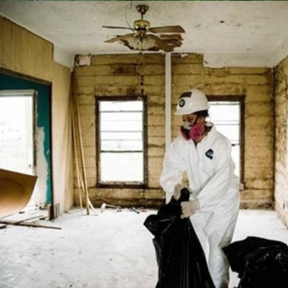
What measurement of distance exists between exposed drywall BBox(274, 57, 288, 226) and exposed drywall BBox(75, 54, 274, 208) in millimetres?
248

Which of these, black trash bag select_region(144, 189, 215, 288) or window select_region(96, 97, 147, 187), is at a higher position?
window select_region(96, 97, 147, 187)

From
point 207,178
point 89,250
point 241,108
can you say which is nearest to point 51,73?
point 89,250

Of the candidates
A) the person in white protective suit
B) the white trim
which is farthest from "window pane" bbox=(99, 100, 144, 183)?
the person in white protective suit

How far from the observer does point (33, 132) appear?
573cm

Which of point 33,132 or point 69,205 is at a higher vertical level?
point 33,132

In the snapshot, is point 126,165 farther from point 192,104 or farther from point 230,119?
point 192,104

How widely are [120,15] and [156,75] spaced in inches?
84.9

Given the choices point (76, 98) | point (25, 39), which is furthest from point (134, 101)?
point (25, 39)

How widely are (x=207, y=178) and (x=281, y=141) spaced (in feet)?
9.80

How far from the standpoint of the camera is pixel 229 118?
19.8 feet

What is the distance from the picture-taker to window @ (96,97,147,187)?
20.1 ft

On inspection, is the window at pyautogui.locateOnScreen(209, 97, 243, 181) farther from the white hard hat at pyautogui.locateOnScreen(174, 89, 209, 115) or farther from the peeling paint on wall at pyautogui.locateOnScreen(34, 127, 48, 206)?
the white hard hat at pyautogui.locateOnScreen(174, 89, 209, 115)

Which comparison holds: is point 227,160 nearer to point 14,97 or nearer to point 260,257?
point 260,257

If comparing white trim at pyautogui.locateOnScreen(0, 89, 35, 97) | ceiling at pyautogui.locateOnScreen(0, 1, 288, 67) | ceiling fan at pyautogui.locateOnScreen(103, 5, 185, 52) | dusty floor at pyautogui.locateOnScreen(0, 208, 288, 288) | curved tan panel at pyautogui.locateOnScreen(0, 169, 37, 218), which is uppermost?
ceiling at pyautogui.locateOnScreen(0, 1, 288, 67)
